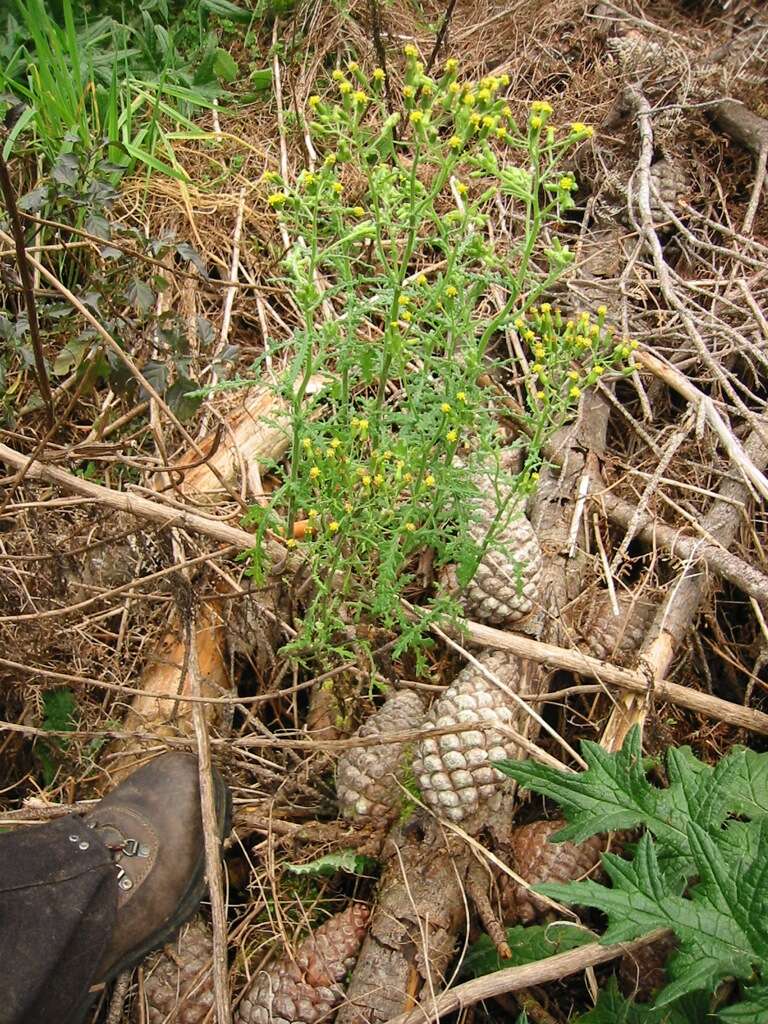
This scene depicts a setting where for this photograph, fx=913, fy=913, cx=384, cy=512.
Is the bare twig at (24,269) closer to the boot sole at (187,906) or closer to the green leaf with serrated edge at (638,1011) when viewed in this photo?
the boot sole at (187,906)

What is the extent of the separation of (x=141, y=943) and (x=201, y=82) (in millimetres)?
2984

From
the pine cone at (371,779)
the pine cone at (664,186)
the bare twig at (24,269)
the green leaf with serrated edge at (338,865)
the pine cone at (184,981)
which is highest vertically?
the pine cone at (664,186)

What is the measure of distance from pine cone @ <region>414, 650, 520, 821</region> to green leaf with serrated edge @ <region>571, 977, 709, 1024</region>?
0.48 meters

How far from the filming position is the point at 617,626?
8.14 ft

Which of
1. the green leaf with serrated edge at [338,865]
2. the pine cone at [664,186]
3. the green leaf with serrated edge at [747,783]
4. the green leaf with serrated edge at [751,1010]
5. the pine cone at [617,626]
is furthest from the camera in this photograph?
the pine cone at [664,186]

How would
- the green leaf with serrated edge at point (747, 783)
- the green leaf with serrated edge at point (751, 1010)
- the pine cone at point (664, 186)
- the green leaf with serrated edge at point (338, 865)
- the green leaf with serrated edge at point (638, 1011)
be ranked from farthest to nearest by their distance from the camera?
the pine cone at point (664, 186), the green leaf with serrated edge at point (338, 865), the green leaf with serrated edge at point (747, 783), the green leaf with serrated edge at point (638, 1011), the green leaf with serrated edge at point (751, 1010)

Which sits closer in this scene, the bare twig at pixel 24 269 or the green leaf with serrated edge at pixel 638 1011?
the green leaf with serrated edge at pixel 638 1011

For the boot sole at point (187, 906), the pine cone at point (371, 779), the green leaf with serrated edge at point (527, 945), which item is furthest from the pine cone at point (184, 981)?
the green leaf with serrated edge at point (527, 945)

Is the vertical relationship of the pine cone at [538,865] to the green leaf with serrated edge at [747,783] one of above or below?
below

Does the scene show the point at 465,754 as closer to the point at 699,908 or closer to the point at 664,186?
the point at 699,908

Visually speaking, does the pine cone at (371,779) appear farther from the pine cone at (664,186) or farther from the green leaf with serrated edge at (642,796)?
the pine cone at (664,186)

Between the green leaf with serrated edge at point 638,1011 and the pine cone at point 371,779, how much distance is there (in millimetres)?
629

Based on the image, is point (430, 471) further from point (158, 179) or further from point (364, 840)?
point (158, 179)

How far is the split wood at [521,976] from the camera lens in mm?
1885
